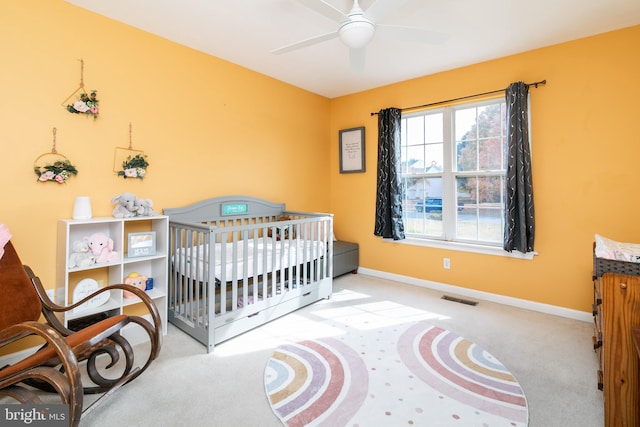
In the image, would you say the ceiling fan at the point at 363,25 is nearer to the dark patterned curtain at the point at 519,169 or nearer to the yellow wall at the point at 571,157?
the dark patterned curtain at the point at 519,169

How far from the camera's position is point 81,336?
158cm

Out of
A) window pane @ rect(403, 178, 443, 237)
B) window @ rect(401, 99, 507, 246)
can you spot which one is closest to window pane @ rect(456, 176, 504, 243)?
window @ rect(401, 99, 507, 246)

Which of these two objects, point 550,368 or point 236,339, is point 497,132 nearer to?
point 550,368

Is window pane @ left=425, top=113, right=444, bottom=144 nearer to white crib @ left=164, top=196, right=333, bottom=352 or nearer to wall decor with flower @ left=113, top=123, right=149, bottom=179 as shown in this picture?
white crib @ left=164, top=196, right=333, bottom=352

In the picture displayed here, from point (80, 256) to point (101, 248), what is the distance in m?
0.12

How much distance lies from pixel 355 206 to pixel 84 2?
3311 mm

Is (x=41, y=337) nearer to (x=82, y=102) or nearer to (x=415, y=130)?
(x=82, y=102)

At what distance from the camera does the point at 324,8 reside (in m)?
1.75

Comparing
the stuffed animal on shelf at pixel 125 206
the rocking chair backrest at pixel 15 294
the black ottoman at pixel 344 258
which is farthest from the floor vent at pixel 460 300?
the rocking chair backrest at pixel 15 294

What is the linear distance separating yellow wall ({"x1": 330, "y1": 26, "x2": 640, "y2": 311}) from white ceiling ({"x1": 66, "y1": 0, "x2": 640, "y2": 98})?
0.17 m

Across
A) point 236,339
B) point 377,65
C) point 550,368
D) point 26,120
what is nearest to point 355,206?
point 377,65

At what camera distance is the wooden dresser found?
1.36m

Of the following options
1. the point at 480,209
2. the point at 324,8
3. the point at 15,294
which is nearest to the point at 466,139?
the point at 480,209

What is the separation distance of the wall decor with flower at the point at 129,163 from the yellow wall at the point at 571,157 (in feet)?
10.00
